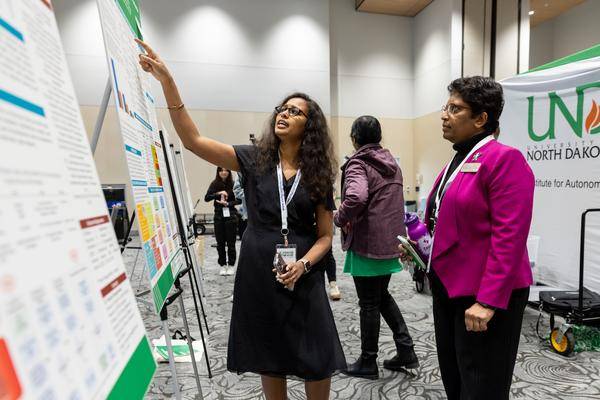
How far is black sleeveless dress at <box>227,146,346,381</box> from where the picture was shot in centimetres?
136

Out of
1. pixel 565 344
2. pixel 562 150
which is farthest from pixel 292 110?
pixel 562 150

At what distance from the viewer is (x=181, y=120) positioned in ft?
4.26

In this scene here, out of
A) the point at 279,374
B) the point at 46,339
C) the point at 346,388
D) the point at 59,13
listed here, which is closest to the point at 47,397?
the point at 46,339

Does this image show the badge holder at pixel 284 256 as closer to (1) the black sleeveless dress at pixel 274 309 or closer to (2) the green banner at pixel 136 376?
(1) the black sleeveless dress at pixel 274 309

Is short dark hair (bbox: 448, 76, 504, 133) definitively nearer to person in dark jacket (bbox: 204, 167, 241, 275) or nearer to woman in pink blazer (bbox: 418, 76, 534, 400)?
woman in pink blazer (bbox: 418, 76, 534, 400)

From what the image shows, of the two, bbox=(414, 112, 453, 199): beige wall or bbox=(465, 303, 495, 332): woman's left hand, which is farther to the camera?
bbox=(414, 112, 453, 199): beige wall

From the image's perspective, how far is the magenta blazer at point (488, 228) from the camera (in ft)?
3.82

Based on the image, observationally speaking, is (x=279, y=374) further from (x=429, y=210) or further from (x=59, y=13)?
(x=59, y=13)

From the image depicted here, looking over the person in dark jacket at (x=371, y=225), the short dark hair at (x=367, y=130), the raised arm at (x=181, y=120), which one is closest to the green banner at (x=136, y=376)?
the raised arm at (x=181, y=120)

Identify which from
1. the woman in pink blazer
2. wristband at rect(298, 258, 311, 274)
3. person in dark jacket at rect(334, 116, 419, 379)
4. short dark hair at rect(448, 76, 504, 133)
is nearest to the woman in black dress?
wristband at rect(298, 258, 311, 274)

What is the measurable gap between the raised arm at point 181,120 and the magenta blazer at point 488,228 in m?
0.84

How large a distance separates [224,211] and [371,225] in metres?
2.52

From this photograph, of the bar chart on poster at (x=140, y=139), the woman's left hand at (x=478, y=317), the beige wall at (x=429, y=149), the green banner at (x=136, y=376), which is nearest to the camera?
the green banner at (x=136, y=376)

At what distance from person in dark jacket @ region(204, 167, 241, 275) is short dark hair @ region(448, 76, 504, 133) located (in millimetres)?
3263
